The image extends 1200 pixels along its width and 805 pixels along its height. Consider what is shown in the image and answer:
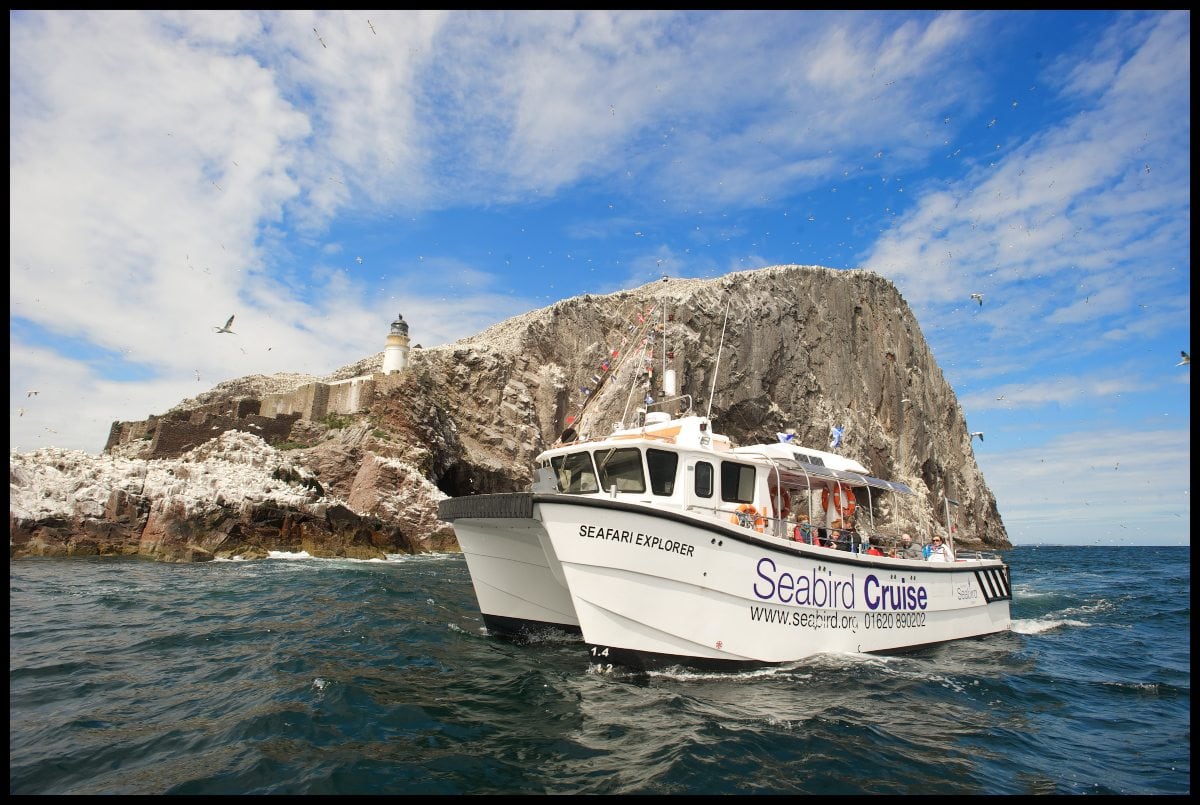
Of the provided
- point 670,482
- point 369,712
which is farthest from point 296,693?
point 670,482

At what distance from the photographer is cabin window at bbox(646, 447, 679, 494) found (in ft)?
28.3

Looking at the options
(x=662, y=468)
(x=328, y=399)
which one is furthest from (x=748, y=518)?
(x=328, y=399)

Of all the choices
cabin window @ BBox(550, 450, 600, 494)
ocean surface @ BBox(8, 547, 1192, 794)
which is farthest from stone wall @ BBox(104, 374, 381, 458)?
cabin window @ BBox(550, 450, 600, 494)

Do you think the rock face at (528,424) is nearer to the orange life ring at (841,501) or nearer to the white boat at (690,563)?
the white boat at (690,563)

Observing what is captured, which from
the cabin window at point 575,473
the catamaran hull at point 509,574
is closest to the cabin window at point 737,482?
the cabin window at point 575,473

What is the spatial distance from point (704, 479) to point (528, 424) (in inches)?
1240

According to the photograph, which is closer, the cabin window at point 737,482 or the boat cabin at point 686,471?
the boat cabin at point 686,471

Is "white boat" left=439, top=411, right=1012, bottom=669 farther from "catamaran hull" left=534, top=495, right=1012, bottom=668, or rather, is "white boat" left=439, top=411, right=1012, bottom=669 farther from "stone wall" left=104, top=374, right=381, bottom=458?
"stone wall" left=104, top=374, right=381, bottom=458

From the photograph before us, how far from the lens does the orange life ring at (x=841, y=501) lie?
1069 centimetres

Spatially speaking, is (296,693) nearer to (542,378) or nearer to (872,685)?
(872,685)

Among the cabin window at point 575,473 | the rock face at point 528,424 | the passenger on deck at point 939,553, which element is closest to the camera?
the cabin window at point 575,473

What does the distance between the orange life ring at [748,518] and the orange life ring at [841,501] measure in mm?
2372

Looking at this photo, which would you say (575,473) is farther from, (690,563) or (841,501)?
(841,501)

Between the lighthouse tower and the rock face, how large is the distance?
111 centimetres
